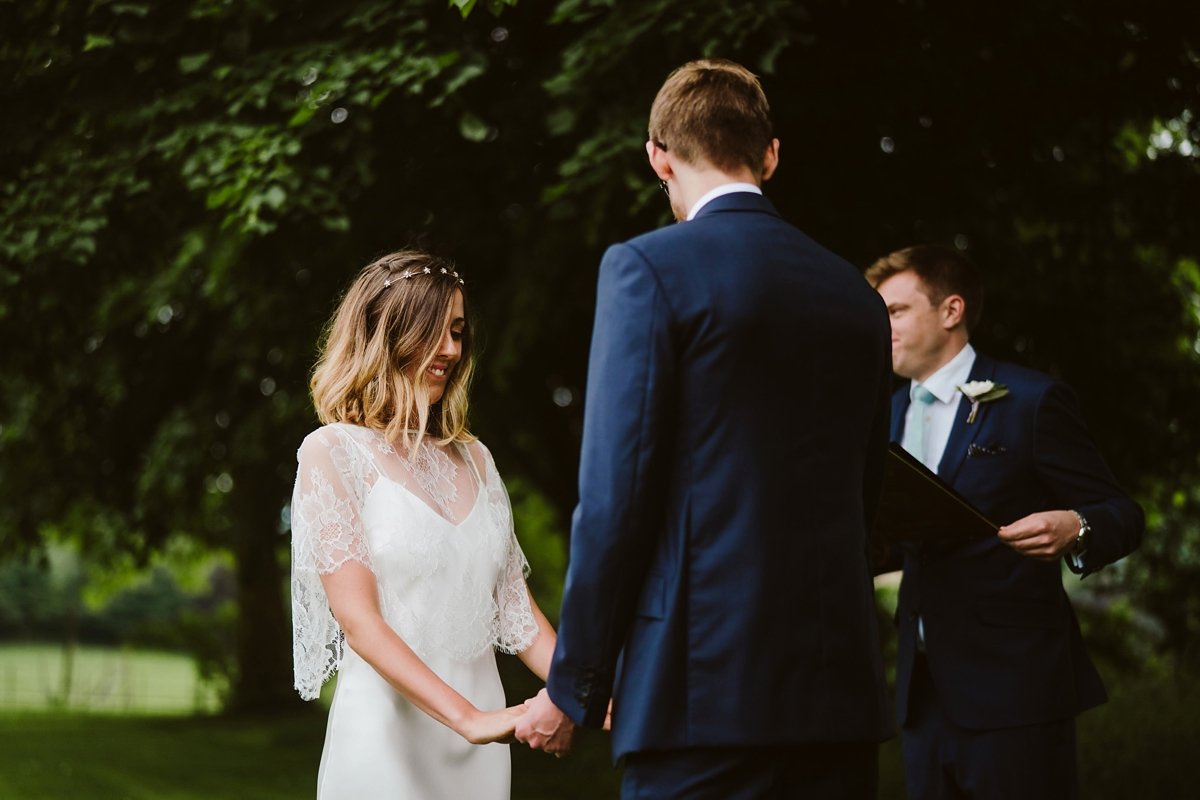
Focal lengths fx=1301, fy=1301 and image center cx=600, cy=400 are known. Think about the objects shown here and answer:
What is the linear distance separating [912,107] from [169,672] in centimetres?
2112

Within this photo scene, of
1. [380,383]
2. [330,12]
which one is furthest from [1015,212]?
[380,383]

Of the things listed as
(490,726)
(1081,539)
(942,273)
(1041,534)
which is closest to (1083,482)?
(1081,539)

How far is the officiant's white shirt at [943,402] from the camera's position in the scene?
4.37 meters

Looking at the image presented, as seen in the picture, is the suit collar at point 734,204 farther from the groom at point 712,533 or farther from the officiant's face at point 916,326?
the officiant's face at point 916,326

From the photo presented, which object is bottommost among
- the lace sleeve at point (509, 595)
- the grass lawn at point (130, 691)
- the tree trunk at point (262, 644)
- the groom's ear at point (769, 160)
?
the grass lawn at point (130, 691)

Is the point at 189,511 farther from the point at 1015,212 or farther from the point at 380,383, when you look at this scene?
the point at 380,383

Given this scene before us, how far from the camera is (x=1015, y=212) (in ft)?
27.7

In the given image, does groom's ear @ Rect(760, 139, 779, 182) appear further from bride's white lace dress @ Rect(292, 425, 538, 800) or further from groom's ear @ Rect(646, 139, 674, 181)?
bride's white lace dress @ Rect(292, 425, 538, 800)

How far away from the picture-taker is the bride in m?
3.19

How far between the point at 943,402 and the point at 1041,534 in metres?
0.67

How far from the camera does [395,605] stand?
327 cm

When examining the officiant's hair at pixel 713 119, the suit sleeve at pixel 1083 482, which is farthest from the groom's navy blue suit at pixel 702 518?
the suit sleeve at pixel 1083 482

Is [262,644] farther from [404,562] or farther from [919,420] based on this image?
[404,562]

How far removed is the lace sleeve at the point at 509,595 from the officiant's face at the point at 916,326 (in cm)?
158
